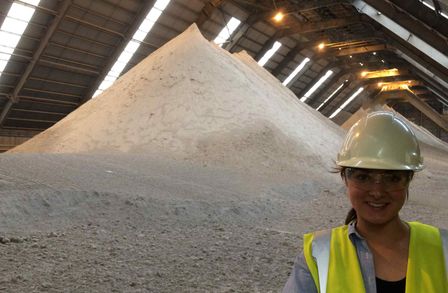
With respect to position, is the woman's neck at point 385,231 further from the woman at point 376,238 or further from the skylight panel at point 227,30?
the skylight panel at point 227,30

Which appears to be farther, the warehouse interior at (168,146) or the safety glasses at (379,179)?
the warehouse interior at (168,146)

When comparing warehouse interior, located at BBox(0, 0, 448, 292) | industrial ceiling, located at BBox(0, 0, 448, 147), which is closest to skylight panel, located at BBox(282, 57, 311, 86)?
industrial ceiling, located at BBox(0, 0, 448, 147)

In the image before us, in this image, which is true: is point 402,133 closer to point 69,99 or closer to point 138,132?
point 138,132

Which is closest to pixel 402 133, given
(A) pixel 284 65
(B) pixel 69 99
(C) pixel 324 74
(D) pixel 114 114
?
(D) pixel 114 114

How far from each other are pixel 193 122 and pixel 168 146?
86cm

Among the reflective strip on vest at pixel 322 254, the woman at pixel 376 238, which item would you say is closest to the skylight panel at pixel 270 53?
the woman at pixel 376 238

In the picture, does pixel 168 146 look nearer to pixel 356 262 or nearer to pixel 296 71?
pixel 356 262

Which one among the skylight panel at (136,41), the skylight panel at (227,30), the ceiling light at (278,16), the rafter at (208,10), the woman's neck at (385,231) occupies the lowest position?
the woman's neck at (385,231)

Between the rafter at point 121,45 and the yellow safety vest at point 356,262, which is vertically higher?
the rafter at point 121,45

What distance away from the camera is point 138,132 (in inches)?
353

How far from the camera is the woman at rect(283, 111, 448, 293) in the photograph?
139 cm

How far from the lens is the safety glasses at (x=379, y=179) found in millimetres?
1572

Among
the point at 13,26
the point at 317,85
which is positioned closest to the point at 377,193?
the point at 13,26

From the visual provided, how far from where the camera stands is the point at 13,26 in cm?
1355
